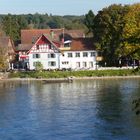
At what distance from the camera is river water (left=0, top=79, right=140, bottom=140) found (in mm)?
20578

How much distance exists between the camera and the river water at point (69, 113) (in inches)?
810

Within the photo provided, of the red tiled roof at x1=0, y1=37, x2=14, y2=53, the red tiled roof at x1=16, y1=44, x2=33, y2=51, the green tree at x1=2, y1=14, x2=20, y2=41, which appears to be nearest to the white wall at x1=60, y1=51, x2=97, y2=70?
the red tiled roof at x1=16, y1=44, x2=33, y2=51

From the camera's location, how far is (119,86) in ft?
134

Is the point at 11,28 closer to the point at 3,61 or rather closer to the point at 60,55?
the point at 60,55

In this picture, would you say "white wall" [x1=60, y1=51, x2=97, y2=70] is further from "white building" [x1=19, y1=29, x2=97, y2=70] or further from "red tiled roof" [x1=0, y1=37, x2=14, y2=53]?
"red tiled roof" [x1=0, y1=37, x2=14, y2=53]

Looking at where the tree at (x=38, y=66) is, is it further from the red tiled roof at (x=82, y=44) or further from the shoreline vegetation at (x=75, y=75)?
the red tiled roof at (x=82, y=44)

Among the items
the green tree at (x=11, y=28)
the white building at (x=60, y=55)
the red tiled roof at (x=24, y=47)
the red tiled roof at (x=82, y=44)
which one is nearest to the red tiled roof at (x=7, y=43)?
the red tiled roof at (x=24, y=47)

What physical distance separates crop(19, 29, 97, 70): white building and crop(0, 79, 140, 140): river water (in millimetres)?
15617

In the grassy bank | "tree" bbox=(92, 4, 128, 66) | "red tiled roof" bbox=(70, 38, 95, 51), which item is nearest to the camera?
the grassy bank

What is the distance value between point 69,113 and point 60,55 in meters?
31.4

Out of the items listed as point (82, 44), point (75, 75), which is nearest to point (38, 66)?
point (82, 44)

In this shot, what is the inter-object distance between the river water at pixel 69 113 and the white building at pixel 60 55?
51.2 feet

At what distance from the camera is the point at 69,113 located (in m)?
26.3

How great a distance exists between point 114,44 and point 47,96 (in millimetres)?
18380
